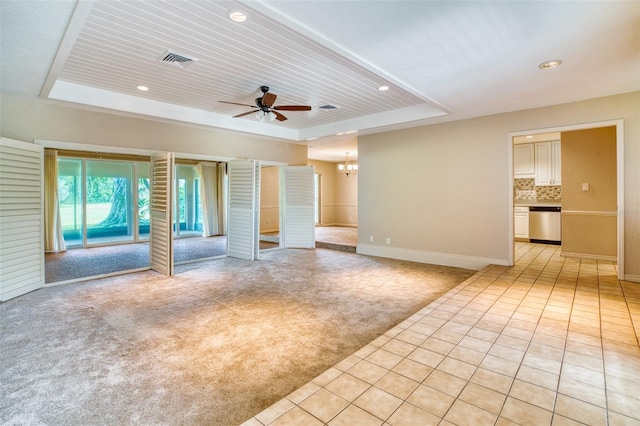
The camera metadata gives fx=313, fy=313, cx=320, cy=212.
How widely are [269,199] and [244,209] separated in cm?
371

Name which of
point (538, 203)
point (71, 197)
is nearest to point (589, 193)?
point (538, 203)

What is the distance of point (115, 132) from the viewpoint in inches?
191

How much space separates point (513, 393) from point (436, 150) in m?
4.58

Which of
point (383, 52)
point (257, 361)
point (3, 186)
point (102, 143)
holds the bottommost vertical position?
point (257, 361)

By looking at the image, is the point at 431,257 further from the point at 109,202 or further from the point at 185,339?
the point at 109,202

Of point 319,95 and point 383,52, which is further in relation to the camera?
point 319,95

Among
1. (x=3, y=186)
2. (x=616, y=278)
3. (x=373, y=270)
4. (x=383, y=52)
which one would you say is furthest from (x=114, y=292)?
(x=616, y=278)

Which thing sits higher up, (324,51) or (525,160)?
Result: (324,51)

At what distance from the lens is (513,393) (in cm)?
183

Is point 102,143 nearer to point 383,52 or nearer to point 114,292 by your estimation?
point 114,292

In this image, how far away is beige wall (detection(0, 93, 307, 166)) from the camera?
4.09 metres

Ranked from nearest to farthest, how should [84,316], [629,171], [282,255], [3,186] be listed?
[84,316] → [3,186] → [629,171] → [282,255]

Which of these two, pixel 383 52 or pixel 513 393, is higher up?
pixel 383 52

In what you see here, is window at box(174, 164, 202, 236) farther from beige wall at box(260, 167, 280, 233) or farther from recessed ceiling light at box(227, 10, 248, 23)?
recessed ceiling light at box(227, 10, 248, 23)
